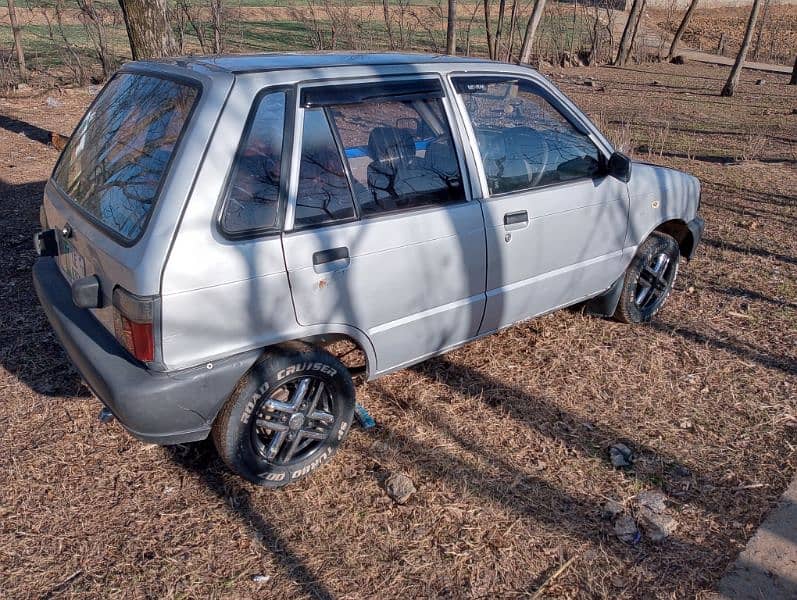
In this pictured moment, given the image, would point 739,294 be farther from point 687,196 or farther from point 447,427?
point 447,427

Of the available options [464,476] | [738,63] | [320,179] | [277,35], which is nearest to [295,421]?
[464,476]

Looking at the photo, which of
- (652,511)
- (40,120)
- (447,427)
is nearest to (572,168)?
(447,427)

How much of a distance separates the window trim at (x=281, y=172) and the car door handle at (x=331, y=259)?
22 cm

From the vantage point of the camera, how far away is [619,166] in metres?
4.00

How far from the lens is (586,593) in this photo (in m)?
2.70

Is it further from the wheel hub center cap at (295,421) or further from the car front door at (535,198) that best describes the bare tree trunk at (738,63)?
the wheel hub center cap at (295,421)

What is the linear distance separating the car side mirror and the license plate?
119 inches

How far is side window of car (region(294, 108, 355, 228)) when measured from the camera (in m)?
2.96

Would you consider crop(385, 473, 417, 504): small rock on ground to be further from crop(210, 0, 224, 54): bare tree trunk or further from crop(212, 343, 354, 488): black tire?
crop(210, 0, 224, 54): bare tree trunk

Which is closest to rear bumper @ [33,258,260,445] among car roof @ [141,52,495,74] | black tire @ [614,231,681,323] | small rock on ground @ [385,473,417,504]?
small rock on ground @ [385,473,417,504]

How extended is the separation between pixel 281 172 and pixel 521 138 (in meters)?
1.65

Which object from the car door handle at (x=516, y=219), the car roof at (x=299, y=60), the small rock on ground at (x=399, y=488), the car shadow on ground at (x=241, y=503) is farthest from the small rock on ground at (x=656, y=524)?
the car roof at (x=299, y=60)

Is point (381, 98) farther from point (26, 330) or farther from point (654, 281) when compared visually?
point (26, 330)

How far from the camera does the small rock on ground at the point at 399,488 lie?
3.18 m
